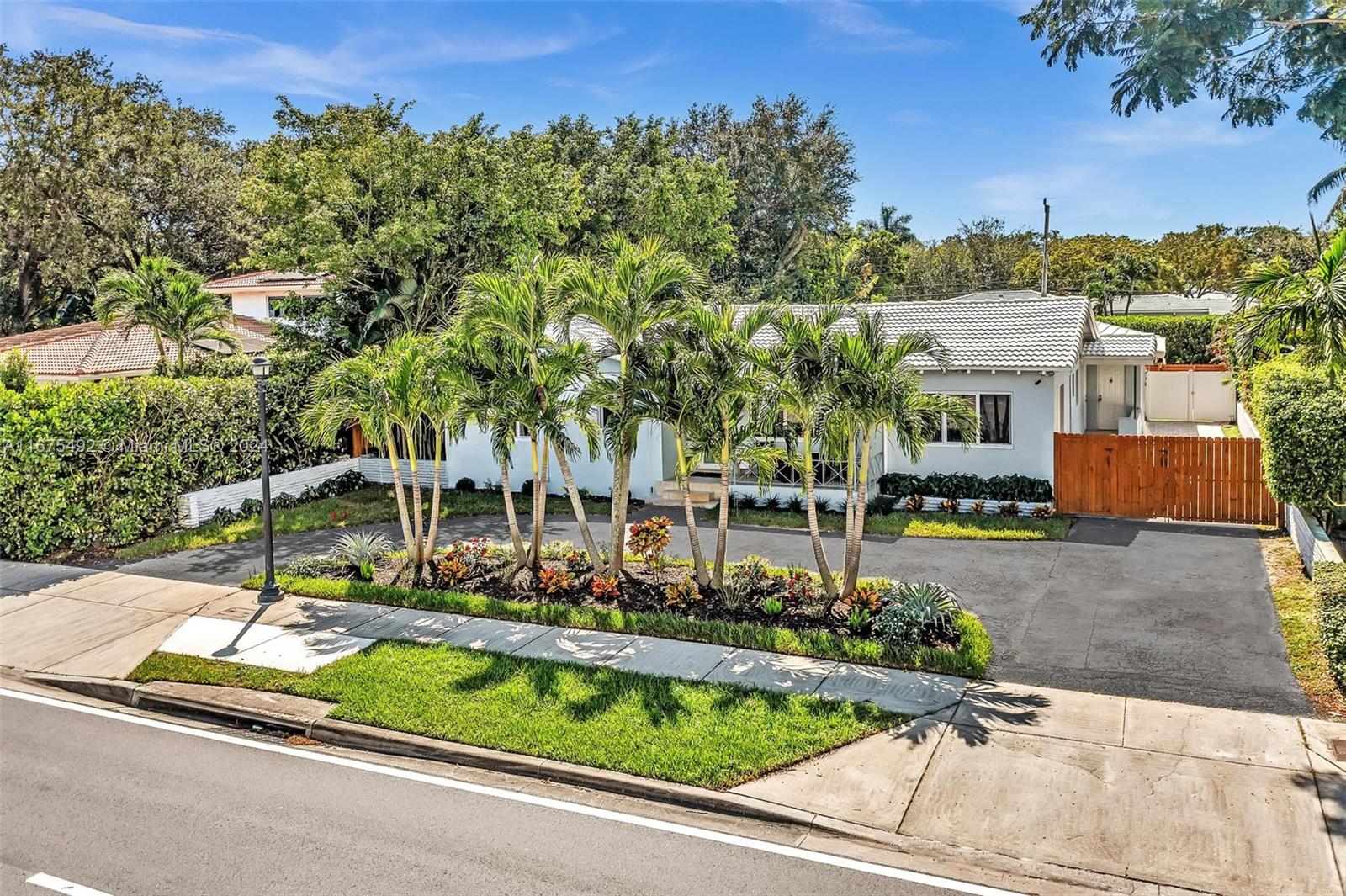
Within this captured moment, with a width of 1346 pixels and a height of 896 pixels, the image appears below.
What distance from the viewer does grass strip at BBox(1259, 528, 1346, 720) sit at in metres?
8.79

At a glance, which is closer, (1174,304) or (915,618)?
(915,618)

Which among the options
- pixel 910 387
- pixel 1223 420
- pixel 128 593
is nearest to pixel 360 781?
pixel 910 387

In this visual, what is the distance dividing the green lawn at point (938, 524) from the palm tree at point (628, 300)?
6228 mm

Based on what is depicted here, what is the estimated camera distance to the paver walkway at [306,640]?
31.6 feet

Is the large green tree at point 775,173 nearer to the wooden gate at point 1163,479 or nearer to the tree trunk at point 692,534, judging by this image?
the wooden gate at point 1163,479

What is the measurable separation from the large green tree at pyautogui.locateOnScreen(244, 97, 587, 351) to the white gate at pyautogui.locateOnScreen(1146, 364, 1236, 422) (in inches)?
857

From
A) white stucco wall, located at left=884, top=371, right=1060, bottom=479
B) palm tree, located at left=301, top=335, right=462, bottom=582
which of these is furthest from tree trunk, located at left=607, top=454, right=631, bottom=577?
white stucco wall, located at left=884, top=371, right=1060, bottom=479

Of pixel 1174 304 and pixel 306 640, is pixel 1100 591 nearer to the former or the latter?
pixel 306 640

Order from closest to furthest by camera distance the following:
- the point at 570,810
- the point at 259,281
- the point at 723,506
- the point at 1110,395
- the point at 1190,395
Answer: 1. the point at 570,810
2. the point at 723,506
3. the point at 1110,395
4. the point at 1190,395
5. the point at 259,281

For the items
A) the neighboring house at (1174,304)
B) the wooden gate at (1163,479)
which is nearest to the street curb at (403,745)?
the wooden gate at (1163,479)

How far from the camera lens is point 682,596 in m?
12.1

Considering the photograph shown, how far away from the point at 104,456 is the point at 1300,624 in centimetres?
1937

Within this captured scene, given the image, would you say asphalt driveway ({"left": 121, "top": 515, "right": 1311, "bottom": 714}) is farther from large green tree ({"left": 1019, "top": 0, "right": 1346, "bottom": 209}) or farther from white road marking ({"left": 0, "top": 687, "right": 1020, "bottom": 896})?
large green tree ({"left": 1019, "top": 0, "right": 1346, "bottom": 209})

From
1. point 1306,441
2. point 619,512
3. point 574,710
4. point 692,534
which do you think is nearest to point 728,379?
point 692,534
